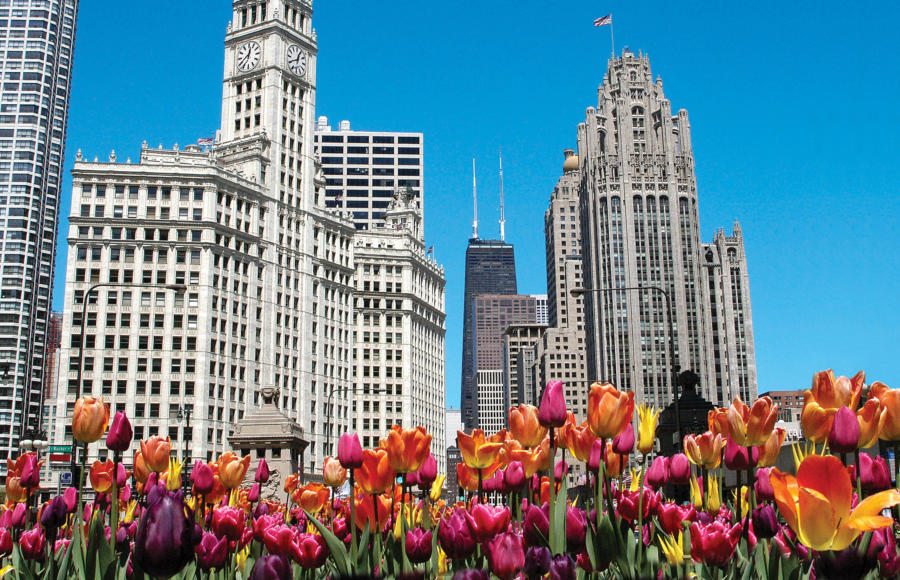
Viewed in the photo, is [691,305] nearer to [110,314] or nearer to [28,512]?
[110,314]

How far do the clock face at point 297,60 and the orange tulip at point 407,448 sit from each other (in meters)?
104

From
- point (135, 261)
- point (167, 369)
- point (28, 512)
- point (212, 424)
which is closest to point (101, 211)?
point (135, 261)

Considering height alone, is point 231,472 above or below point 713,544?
above

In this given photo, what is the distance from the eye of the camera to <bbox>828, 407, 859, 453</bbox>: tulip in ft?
14.3

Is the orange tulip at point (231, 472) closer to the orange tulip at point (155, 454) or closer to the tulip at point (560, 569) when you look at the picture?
the orange tulip at point (155, 454)

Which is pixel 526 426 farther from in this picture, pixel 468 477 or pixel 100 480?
pixel 100 480

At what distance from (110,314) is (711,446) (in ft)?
292

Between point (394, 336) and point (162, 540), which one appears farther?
point (394, 336)

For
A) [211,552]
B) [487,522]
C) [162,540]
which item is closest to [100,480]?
[211,552]

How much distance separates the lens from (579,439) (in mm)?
6004

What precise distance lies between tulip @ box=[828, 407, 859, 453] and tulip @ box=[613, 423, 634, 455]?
4.21 feet

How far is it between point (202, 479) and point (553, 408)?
115 inches

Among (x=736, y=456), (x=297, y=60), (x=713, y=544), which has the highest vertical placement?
(x=297, y=60)

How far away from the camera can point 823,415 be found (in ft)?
16.4
